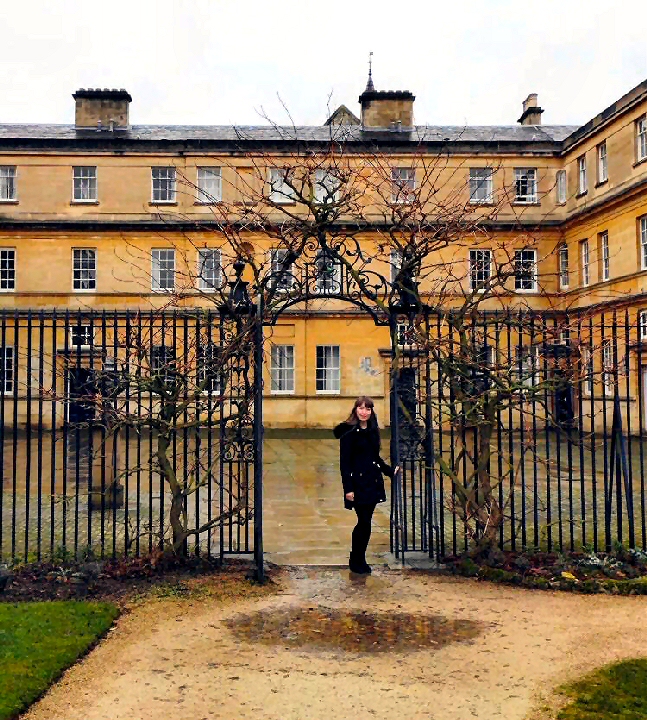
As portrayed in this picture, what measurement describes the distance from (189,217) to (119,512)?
719 inches

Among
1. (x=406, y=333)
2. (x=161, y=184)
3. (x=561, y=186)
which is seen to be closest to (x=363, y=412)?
(x=406, y=333)

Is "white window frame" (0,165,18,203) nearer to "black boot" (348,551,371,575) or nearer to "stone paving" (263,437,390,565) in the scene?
"stone paving" (263,437,390,565)

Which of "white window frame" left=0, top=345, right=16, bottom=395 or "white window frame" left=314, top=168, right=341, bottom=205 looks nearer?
"white window frame" left=314, top=168, right=341, bottom=205

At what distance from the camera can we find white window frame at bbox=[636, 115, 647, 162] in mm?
23094

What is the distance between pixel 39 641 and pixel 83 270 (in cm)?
2411

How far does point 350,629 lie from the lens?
18.7ft

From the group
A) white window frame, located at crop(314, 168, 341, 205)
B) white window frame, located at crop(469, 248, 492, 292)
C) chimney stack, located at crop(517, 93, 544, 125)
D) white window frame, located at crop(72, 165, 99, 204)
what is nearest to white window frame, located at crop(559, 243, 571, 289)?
chimney stack, located at crop(517, 93, 544, 125)

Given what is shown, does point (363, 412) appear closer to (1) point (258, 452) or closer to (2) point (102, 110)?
(1) point (258, 452)

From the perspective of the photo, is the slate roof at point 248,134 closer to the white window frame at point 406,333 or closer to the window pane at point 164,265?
the window pane at point 164,265

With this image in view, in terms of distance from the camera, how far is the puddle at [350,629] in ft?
17.7

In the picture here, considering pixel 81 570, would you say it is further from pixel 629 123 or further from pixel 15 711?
pixel 629 123

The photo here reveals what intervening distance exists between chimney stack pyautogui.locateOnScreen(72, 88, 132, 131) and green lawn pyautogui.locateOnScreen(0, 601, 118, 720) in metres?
26.5

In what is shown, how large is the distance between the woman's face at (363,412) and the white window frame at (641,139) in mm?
19680

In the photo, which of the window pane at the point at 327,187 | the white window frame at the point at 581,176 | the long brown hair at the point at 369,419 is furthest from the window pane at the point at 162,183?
the long brown hair at the point at 369,419
